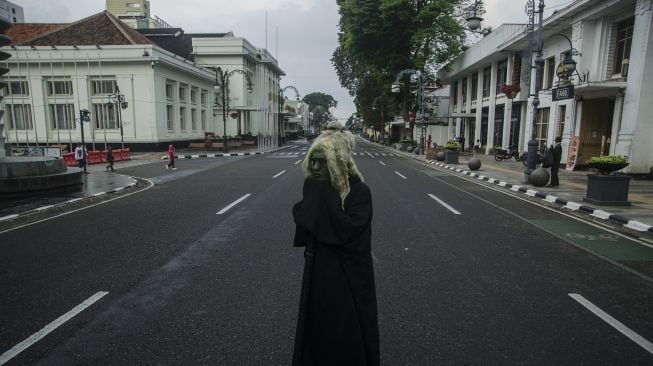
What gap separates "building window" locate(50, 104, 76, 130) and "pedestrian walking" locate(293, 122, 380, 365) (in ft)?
122

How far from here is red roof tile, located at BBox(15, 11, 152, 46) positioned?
33.0 m

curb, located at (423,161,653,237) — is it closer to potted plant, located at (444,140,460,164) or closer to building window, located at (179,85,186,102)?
potted plant, located at (444,140,460,164)

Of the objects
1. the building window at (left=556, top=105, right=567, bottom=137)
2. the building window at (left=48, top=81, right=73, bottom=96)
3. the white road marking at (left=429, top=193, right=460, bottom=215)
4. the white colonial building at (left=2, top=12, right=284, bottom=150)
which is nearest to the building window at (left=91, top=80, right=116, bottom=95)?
the white colonial building at (left=2, top=12, right=284, bottom=150)

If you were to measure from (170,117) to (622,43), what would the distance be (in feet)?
113

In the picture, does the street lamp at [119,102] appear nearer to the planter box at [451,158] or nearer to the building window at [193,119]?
the building window at [193,119]

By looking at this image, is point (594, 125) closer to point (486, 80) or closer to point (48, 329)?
point (486, 80)

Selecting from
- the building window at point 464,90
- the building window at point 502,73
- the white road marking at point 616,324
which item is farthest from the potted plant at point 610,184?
the building window at point 464,90

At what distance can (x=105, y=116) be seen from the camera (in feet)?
108

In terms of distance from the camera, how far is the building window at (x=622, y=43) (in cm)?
1662

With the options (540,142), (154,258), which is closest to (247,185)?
(154,258)

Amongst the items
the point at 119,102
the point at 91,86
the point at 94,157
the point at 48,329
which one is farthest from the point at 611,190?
the point at 91,86

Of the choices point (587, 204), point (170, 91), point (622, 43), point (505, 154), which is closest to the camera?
point (587, 204)

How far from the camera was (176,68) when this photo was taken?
121 feet

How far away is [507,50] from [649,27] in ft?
41.1
